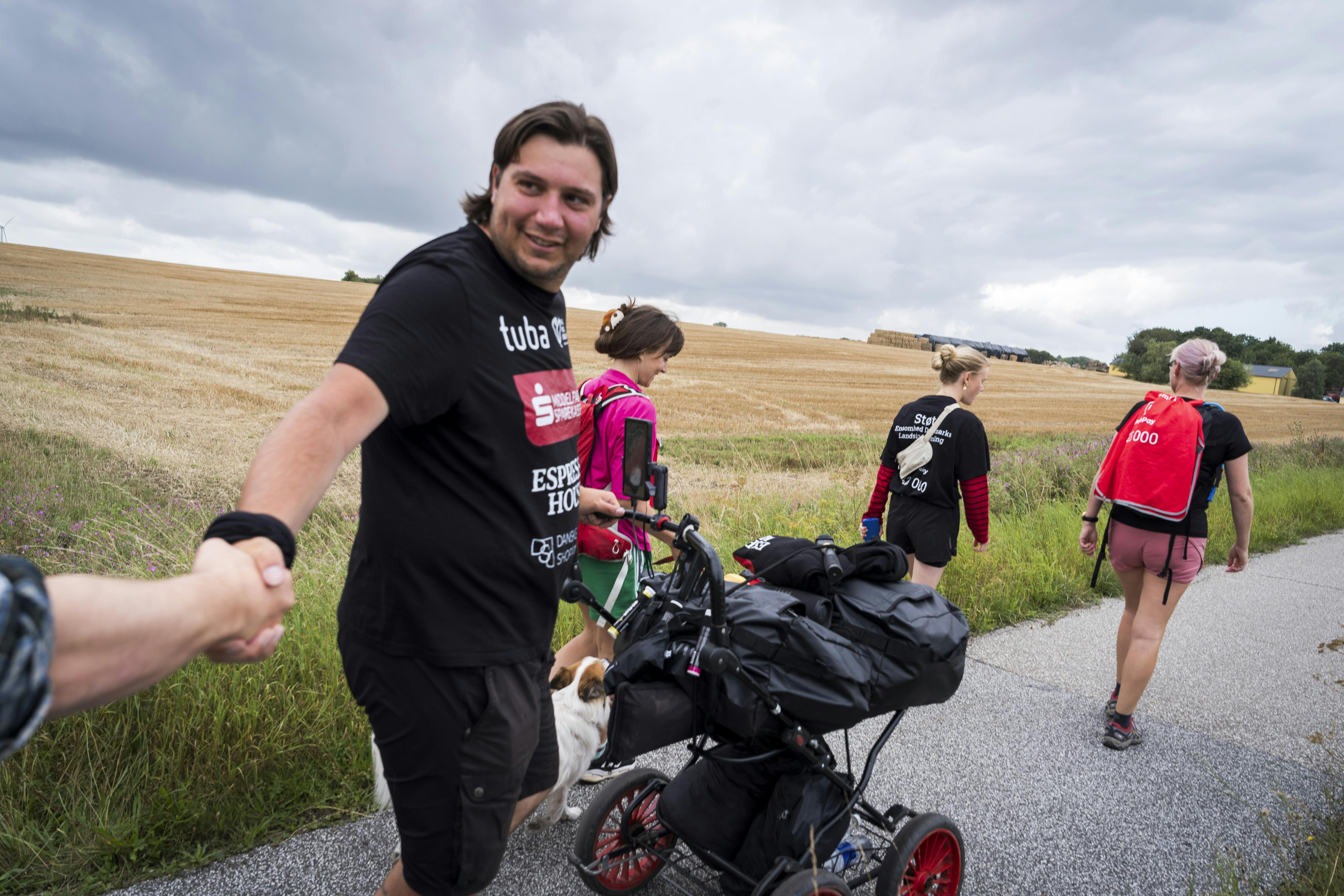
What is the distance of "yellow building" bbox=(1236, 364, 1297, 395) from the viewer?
70312mm

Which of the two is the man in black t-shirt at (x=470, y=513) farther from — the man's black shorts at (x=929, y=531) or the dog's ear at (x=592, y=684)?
the man's black shorts at (x=929, y=531)

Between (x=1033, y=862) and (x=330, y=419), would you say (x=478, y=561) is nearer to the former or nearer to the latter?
(x=330, y=419)

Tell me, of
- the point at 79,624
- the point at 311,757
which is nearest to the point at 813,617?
the point at 79,624

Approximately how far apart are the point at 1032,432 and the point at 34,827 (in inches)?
870

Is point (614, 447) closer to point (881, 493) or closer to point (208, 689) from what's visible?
point (208, 689)

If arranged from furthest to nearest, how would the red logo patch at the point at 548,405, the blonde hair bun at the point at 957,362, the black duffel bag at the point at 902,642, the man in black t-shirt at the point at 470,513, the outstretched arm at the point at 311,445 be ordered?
1. the blonde hair bun at the point at 957,362
2. the black duffel bag at the point at 902,642
3. the red logo patch at the point at 548,405
4. the man in black t-shirt at the point at 470,513
5. the outstretched arm at the point at 311,445

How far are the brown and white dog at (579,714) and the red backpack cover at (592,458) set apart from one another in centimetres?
61

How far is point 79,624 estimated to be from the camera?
2.52 ft

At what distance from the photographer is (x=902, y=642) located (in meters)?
2.12

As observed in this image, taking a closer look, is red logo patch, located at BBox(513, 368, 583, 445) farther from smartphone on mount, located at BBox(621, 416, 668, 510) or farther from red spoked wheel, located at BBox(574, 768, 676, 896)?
red spoked wheel, located at BBox(574, 768, 676, 896)

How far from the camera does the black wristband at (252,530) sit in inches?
38.9

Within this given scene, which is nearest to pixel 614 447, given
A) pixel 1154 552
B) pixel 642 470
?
pixel 642 470

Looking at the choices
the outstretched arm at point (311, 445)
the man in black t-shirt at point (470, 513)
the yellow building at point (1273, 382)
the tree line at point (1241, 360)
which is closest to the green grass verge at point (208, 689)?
the man in black t-shirt at point (470, 513)

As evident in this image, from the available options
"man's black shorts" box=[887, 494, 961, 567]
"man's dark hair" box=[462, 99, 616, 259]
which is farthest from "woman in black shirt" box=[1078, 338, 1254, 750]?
"man's dark hair" box=[462, 99, 616, 259]
